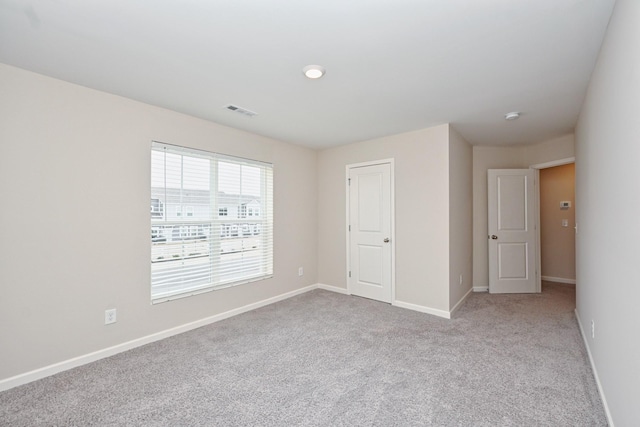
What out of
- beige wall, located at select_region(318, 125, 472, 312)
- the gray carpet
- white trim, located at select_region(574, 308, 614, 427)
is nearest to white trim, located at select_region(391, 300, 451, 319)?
beige wall, located at select_region(318, 125, 472, 312)

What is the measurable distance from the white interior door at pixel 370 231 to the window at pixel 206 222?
4.22ft

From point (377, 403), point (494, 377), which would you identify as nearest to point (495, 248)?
point (494, 377)

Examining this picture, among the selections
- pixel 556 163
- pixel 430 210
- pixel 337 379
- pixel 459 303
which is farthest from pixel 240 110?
pixel 556 163

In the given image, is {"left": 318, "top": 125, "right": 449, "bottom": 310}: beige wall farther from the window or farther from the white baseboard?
the white baseboard

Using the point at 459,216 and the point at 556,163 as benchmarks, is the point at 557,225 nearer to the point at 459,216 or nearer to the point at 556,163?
the point at 556,163

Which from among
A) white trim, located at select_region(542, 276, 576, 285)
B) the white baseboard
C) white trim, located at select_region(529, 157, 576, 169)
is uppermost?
white trim, located at select_region(529, 157, 576, 169)

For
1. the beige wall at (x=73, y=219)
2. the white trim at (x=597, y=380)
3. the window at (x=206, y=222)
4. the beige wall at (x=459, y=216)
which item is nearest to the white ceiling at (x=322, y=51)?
the beige wall at (x=73, y=219)

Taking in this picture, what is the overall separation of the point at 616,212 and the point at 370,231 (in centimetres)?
293

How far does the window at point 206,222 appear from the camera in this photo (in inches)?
124

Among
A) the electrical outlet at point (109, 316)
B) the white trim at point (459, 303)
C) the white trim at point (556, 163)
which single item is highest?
the white trim at point (556, 163)

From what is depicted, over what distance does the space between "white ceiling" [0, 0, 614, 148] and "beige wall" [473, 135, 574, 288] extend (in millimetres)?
1759

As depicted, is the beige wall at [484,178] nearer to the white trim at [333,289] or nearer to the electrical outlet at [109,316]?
the white trim at [333,289]

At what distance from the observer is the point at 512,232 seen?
4.73m

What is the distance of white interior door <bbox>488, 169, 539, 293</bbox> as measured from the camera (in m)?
4.69
